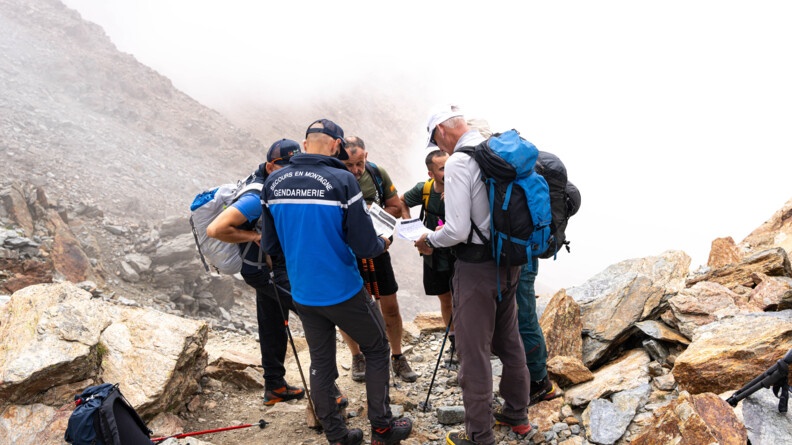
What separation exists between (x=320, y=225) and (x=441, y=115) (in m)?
1.17

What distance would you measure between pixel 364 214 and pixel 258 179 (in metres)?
1.43

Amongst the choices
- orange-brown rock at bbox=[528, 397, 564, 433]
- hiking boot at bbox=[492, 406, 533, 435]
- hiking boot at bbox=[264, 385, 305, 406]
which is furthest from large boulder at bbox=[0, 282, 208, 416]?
orange-brown rock at bbox=[528, 397, 564, 433]

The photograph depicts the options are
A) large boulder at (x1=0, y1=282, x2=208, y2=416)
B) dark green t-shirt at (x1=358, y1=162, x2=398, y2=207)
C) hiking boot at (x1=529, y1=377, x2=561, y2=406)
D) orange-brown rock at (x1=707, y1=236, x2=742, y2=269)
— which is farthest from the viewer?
orange-brown rock at (x1=707, y1=236, x2=742, y2=269)

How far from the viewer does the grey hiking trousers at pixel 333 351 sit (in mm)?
3789

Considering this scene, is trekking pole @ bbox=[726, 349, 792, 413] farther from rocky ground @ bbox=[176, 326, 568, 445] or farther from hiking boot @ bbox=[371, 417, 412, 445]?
hiking boot @ bbox=[371, 417, 412, 445]

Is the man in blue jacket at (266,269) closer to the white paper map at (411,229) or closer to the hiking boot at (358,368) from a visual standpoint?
the hiking boot at (358,368)

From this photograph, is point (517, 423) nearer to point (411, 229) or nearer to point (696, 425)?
point (696, 425)

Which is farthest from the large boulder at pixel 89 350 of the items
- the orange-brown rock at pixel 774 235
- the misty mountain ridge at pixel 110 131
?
the misty mountain ridge at pixel 110 131

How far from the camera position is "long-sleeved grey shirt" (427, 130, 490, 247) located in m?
3.46

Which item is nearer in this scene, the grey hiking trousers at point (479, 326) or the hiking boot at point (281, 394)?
the grey hiking trousers at point (479, 326)

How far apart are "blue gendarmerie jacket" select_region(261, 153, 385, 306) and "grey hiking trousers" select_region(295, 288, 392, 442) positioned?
14 centimetres

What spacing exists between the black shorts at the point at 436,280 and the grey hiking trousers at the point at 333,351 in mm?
1345

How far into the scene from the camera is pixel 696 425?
315 centimetres

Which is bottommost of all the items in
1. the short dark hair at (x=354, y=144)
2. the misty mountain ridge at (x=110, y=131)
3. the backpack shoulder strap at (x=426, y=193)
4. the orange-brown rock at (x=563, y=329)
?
the orange-brown rock at (x=563, y=329)
